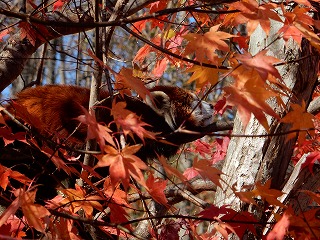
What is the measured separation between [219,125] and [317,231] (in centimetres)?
189

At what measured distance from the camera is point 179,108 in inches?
170

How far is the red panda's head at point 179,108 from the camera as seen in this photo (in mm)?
4188

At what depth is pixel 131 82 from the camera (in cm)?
199

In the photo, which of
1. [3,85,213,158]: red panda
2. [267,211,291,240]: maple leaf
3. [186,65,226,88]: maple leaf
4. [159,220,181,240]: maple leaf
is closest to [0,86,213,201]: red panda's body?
[3,85,213,158]: red panda

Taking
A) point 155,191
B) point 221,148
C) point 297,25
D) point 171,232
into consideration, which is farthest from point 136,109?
point 297,25

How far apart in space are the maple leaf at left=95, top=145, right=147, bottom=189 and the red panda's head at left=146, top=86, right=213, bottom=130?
221 cm

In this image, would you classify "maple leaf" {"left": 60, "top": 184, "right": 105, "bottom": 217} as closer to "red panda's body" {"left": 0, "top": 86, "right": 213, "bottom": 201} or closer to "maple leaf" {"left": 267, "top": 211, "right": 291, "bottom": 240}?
"maple leaf" {"left": 267, "top": 211, "right": 291, "bottom": 240}

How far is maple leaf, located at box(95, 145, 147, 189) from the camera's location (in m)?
1.81

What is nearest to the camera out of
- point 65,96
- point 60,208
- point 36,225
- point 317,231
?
point 36,225

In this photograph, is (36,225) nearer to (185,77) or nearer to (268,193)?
(268,193)

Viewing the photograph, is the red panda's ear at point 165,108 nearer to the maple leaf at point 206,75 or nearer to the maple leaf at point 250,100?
the maple leaf at point 206,75

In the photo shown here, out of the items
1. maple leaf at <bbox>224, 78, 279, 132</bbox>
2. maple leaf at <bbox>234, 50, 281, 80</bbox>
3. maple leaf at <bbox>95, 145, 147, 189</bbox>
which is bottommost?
maple leaf at <bbox>95, 145, 147, 189</bbox>

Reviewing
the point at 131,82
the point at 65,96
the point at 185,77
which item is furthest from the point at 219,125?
the point at 185,77

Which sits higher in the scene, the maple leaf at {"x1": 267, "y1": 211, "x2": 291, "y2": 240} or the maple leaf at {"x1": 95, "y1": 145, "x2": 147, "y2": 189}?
the maple leaf at {"x1": 95, "y1": 145, "x2": 147, "y2": 189}
